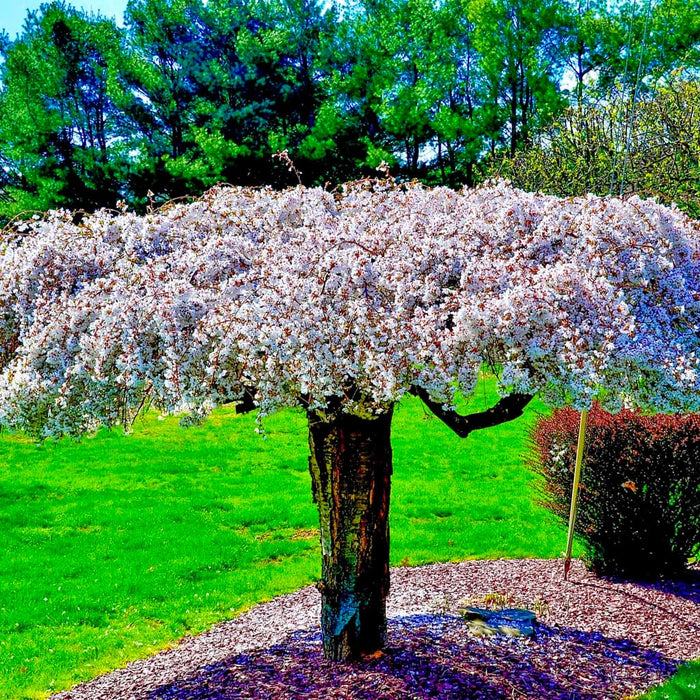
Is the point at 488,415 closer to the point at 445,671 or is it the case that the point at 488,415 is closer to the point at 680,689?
the point at 445,671

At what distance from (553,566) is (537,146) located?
414 inches

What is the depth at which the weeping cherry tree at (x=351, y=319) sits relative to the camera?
12.9 ft

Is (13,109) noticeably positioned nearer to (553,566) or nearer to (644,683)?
(553,566)

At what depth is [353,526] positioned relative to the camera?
528 cm

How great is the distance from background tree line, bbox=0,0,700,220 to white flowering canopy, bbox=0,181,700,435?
1662 cm

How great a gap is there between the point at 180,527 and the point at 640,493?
5.93m

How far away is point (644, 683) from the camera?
540 centimetres

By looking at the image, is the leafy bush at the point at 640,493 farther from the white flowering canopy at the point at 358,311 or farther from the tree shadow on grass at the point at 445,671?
the white flowering canopy at the point at 358,311

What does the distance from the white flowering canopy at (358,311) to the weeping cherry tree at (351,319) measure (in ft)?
0.04

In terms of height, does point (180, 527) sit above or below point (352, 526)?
below

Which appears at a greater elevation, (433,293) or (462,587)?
(433,293)

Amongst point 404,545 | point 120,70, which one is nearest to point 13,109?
point 120,70

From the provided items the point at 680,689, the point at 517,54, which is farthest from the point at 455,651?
the point at 517,54

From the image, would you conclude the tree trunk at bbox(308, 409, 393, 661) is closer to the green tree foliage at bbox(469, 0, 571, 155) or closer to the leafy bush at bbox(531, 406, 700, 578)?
the leafy bush at bbox(531, 406, 700, 578)
